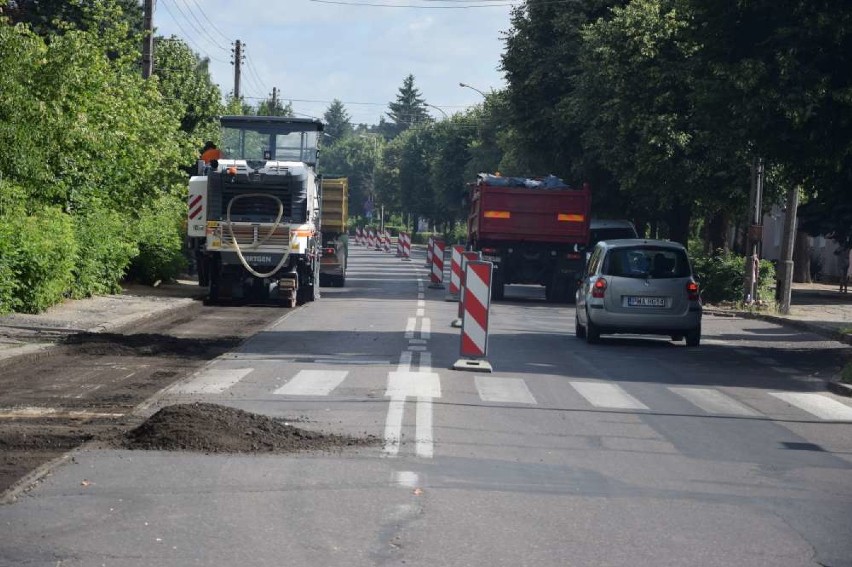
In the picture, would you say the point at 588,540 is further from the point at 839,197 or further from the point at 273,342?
the point at 839,197

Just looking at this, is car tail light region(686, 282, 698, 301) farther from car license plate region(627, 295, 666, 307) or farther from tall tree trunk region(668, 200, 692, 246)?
tall tree trunk region(668, 200, 692, 246)

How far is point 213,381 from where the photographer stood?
1333cm

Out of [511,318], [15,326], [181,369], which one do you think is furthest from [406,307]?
[181,369]

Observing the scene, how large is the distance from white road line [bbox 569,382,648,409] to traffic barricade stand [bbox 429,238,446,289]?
2298 centimetres

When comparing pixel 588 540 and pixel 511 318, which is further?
pixel 511 318

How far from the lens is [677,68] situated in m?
31.4

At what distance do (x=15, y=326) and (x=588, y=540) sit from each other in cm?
1340

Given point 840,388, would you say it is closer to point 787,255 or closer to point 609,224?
point 787,255

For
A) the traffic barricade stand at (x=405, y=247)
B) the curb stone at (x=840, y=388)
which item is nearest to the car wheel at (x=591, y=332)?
the curb stone at (x=840, y=388)

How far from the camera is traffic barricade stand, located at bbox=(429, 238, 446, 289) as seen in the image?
37.6m

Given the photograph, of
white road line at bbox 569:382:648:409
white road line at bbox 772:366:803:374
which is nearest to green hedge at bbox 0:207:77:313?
white road line at bbox 569:382:648:409

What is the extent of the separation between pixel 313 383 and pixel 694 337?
8.95 m

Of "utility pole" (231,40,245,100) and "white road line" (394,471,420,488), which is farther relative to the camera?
"utility pole" (231,40,245,100)

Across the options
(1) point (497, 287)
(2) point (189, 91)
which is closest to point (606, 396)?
(1) point (497, 287)
